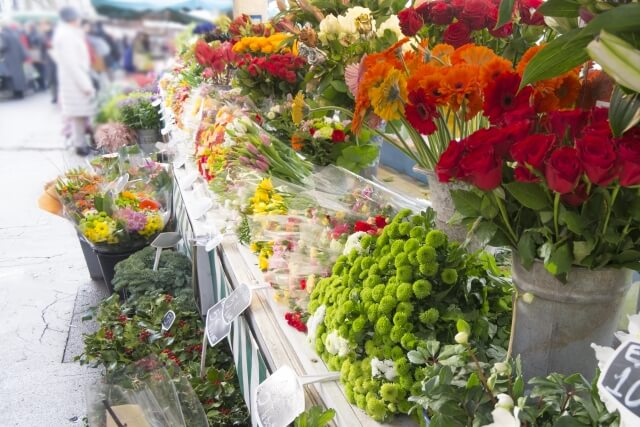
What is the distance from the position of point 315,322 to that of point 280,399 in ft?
0.54

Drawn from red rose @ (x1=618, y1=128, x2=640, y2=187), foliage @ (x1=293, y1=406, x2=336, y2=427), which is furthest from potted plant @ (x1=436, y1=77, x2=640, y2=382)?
foliage @ (x1=293, y1=406, x2=336, y2=427)

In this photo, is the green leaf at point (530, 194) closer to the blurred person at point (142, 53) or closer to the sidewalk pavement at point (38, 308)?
the blurred person at point (142, 53)

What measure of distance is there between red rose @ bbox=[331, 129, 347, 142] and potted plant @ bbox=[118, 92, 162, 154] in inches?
155

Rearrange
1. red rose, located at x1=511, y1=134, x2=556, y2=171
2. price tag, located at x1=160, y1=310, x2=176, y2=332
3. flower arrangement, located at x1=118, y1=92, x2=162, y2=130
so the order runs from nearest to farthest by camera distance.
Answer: red rose, located at x1=511, y1=134, x2=556, y2=171, price tag, located at x1=160, y1=310, x2=176, y2=332, flower arrangement, located at x1=118, y1=92, x2=162, y2=130

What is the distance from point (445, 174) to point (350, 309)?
40 cm

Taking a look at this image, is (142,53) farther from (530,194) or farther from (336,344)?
(336,344)

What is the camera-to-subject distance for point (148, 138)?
5598 mm

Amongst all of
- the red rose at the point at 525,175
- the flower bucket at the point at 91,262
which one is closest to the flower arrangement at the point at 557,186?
the red rose at the point at 525,175

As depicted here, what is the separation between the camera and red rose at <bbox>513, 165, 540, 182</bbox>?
0.66 m

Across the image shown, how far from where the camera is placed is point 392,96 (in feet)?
3.12

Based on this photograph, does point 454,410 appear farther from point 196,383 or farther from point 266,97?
point 266,97

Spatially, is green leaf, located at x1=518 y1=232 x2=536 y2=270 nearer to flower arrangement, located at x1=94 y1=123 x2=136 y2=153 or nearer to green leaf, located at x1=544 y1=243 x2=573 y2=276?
green leaf, located at x1=544 y1=243 x2=573 y2=276

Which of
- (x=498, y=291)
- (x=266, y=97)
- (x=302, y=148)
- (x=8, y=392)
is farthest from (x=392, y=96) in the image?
(x=8, y=392)

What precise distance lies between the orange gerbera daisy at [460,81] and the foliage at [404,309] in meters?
0.24
